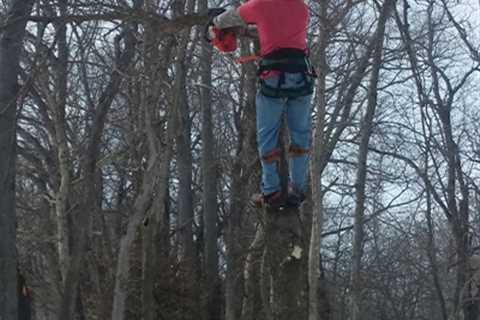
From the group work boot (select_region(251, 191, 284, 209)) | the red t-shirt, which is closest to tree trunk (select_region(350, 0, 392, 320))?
the red t-shirt

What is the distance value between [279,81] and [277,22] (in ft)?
1.19

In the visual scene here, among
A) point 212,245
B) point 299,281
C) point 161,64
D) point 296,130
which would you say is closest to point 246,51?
point 161,64

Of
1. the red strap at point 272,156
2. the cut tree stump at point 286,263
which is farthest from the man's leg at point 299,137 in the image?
the cut tree stump at point 286,263

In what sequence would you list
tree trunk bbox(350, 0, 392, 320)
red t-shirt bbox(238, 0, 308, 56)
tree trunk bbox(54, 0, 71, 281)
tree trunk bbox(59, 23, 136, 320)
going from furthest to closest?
1. tree trunk bbox(350, 0, 392, 320)
2. tree trunk bbox(54, 0, 71, 281)
3. tree trunk bbox(59, 23, 136, 320)
4. red t-shirt bbox(238, 0, 308, 56)

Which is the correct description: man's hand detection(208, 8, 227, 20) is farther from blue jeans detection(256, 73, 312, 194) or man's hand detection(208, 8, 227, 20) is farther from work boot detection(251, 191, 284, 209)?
work boot detection(251, 191, 284, 209)

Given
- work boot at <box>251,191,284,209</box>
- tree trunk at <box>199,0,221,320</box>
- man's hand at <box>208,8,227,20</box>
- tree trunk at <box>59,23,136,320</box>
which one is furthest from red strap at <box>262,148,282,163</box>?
tree trunk at <box>199,0,221,320</box>

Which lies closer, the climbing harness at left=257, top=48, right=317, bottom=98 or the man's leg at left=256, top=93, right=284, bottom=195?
the climbing harness at left=257, top=48, right=317, bottom=98

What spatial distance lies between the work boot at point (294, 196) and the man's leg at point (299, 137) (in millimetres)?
32

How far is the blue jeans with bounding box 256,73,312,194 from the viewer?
17.9 feet

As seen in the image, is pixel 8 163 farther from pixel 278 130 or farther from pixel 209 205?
pixel 209 205

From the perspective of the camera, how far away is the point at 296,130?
563 cm

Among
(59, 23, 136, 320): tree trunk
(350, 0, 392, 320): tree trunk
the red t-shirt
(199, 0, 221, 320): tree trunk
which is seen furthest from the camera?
(199, 0, 221, 320): tree trunk

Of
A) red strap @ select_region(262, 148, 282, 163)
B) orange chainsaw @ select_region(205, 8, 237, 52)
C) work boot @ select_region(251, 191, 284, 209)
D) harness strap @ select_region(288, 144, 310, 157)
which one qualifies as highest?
orange chainsaw @ select_region(205, 8, 237, 52)

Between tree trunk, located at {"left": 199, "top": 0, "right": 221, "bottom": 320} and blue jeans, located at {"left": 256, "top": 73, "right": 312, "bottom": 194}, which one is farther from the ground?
tree trunk, located at {"left": 199, "top": 0, "right": 221, "bottom": 320}
